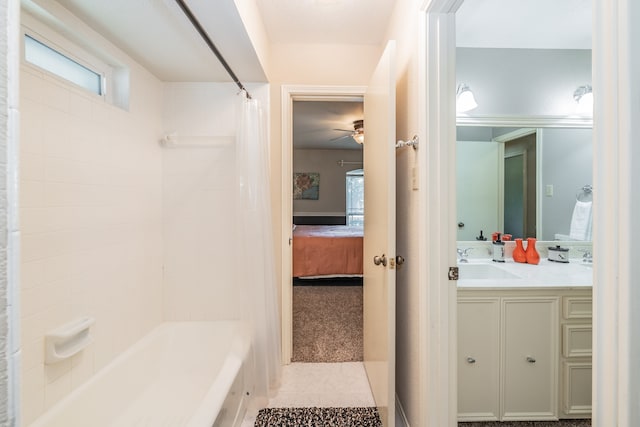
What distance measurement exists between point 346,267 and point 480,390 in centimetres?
249

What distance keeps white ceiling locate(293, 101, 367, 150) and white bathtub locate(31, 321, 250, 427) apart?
2635 mm

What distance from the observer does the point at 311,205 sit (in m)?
6.71

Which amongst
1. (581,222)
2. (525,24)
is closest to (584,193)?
(581,222)

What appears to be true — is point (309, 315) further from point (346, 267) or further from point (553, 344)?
point (553, 344)

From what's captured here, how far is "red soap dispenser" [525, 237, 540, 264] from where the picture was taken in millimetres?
1857

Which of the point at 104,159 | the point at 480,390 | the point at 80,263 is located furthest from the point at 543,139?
the point at 80,263

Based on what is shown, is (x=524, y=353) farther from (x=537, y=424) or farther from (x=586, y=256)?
(x=586, y=256)

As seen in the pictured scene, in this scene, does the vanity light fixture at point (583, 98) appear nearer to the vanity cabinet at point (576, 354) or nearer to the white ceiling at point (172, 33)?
the vanity cabinet at point (576, 354)

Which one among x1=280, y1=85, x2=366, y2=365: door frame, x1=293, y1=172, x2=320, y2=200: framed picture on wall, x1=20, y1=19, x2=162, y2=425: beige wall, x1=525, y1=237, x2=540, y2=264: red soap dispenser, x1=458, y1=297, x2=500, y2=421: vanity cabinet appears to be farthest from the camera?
x1=293, y1=172, x2=320, y2=200: framed picture on wall

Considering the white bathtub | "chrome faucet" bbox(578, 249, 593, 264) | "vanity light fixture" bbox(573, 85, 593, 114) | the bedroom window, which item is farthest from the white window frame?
the bedroom window

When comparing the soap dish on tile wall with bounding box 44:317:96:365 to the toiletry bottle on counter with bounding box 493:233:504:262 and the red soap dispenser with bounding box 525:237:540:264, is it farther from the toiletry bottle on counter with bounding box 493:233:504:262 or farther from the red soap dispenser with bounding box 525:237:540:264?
the red soap dispenser with bounding box 525:237:540:264

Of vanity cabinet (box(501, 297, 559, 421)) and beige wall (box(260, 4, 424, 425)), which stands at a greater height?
beige wall (box(260, 4, 424, 425))

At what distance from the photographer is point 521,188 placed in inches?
78.9

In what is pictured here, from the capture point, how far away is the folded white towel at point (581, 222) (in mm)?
1918
